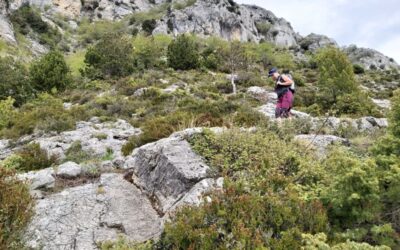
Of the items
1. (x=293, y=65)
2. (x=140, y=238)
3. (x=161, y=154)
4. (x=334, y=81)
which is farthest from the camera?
(x=293, y=65)

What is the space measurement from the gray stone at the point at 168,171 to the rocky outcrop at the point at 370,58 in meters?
55.8

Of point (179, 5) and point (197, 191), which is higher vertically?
point (179, 5)

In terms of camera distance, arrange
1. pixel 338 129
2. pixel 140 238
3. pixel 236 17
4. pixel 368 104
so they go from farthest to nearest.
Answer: pixel 236 17
pixel 368 104
pixel 338 129
pixel 140 238

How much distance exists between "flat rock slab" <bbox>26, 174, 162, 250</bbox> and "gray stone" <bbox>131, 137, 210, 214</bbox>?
8.9 inches

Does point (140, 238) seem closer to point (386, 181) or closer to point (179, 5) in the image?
point (386, 181)

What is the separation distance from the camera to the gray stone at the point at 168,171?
639 cm

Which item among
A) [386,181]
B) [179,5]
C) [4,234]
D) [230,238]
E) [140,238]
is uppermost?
[179,5]

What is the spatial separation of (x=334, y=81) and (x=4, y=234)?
19.2 m

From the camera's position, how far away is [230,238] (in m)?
4.41

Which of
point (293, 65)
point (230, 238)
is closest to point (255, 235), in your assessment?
point (230, 238)

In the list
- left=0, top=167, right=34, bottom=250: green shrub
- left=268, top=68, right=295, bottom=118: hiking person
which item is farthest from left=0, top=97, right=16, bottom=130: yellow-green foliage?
left=0, top=167, right=34, bottom=250: green shrub

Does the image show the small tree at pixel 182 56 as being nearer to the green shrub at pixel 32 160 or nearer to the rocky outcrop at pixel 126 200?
the green shrub at pixel 32 160

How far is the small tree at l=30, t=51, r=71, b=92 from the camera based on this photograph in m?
26.4

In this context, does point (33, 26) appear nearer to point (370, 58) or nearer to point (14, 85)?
point (14, 85)
